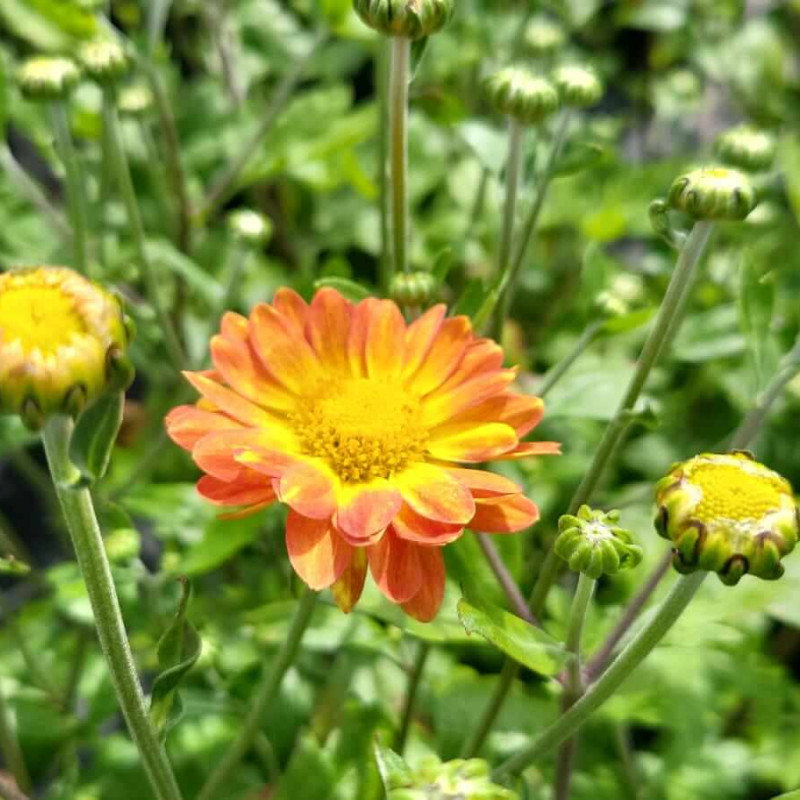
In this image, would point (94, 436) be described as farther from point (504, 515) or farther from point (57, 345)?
point (504, 515)

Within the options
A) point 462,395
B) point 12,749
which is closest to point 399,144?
point 462,395

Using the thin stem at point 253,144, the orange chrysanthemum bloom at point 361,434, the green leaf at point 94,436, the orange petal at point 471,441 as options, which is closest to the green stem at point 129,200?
the thin stem at point 253,144

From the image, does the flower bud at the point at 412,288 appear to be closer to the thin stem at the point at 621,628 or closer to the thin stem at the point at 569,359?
the thin stem at the point at 569,359

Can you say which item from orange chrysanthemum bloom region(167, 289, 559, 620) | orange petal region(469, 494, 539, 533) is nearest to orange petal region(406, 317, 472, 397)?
orange chrysanthemum bloom region(167, 289, 559, 620)

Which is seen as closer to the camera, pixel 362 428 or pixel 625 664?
pixel 625 664

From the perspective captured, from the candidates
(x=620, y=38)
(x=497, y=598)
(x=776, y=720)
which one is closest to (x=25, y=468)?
(x=497, y=598)

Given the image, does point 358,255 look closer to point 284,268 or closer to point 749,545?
point 284,268
